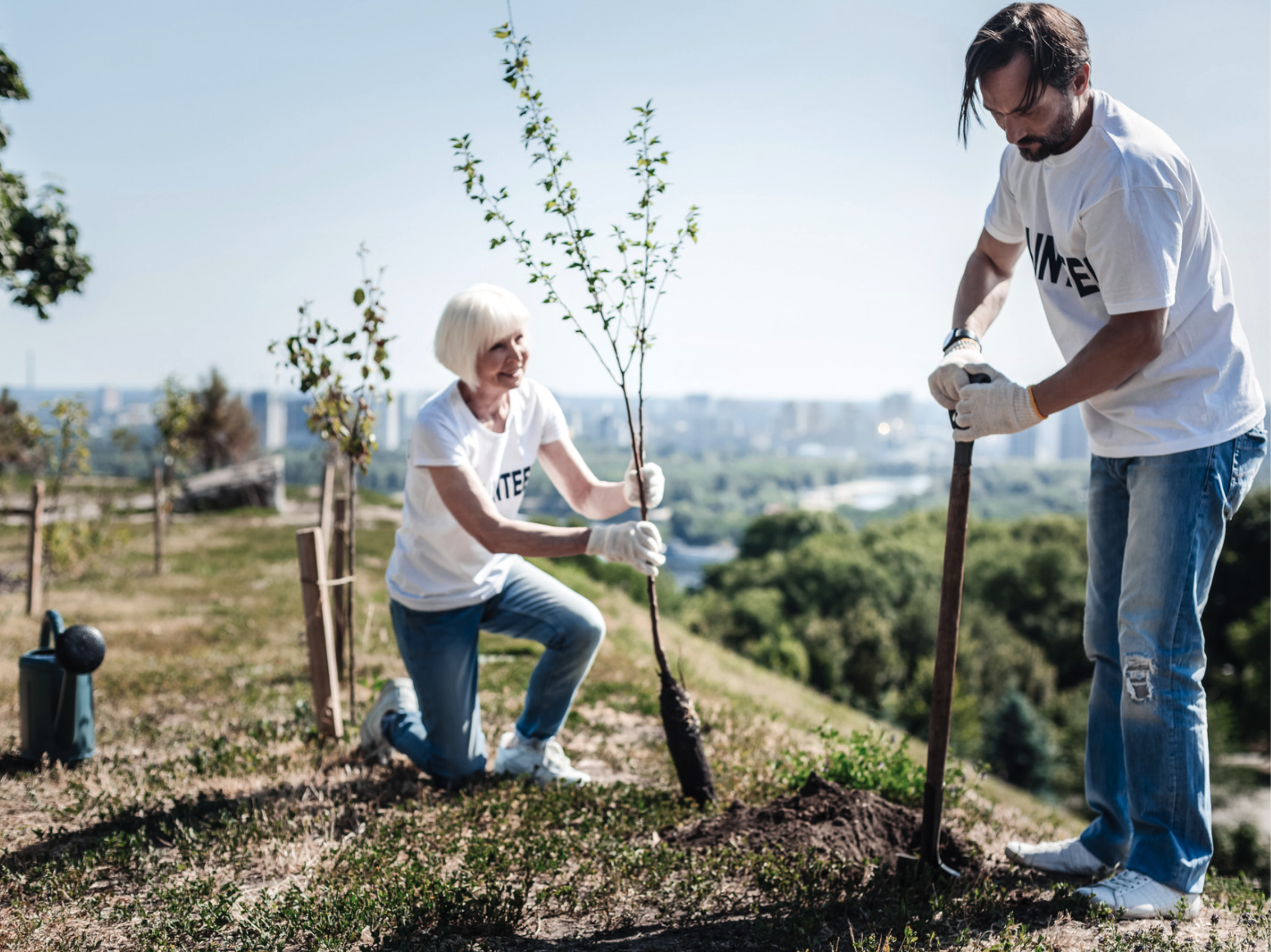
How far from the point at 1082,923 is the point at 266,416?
121 feet

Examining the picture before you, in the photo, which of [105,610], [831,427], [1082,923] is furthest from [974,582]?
[831,427]

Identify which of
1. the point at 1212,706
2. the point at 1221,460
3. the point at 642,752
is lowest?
the point at 1212,706

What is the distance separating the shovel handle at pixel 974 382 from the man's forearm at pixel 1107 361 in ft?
0.69

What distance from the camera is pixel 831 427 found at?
4975 inches

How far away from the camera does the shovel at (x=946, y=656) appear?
3.01 meters

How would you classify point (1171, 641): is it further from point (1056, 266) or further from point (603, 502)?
point (603, 502)

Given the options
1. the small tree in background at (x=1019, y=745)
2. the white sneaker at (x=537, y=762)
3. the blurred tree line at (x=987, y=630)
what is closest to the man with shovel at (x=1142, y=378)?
the white sneaker at (x=537, y=762)

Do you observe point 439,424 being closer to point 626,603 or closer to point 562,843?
point 562,843

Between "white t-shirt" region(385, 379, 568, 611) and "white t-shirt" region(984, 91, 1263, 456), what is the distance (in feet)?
7.11

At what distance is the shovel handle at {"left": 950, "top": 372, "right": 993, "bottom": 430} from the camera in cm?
299

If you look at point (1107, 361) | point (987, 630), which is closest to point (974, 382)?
point (1107, 361)

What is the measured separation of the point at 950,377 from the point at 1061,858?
68.1 inches

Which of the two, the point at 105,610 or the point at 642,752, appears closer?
the point at 642,752

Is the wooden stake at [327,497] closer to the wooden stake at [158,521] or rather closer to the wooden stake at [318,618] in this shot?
the wooden stake at [318,618]
